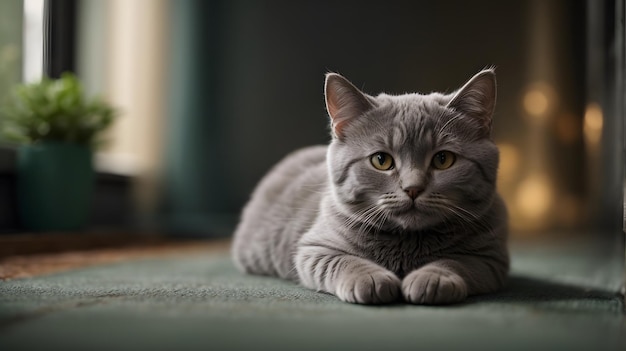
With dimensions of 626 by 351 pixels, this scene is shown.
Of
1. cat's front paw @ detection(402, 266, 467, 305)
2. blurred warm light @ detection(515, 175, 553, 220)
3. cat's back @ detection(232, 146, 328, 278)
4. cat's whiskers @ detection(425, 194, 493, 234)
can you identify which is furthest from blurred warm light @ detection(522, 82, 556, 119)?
cat's front paw @ detection(402, 266, 467, 305)

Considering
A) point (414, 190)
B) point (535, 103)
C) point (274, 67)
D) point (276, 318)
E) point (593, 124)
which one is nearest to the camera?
point (276, 318)

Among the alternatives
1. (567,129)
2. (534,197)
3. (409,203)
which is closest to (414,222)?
(409,203)

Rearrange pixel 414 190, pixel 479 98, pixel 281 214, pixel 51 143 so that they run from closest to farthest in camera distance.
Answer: pixel 414 190
pixel 479 98
pixel 281 214
pixel 51 143

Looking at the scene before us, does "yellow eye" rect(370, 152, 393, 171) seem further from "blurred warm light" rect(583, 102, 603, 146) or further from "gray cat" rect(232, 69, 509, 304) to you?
"blurred warm light" rect(583, 102, 603, 146)

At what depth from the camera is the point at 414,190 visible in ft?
3.56

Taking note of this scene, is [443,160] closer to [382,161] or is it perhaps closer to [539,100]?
[382,161]

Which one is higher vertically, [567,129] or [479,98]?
[479,98]

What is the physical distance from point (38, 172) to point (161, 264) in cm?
77

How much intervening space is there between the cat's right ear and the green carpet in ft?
1.32

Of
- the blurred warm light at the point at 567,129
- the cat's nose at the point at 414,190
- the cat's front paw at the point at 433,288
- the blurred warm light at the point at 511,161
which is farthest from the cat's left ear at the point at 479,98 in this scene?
the blurred warm light at the point at 567,129

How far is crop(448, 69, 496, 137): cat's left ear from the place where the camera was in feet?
3.93

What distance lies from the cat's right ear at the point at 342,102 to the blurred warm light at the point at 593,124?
7.69ft

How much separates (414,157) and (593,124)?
2641mm

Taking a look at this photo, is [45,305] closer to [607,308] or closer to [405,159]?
[405,159]
